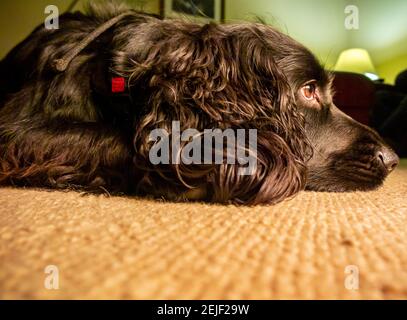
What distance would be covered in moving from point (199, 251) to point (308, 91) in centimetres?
79

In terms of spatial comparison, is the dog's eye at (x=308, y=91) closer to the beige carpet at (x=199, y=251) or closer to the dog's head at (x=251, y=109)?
the dog's head at (x=251, y=109)

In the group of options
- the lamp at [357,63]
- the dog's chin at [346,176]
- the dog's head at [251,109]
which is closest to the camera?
the dog's head at [251,109]

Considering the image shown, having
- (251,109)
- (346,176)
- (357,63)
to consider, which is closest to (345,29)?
(357,63)

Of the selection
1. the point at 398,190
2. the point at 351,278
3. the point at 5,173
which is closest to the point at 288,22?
the point at 398,190

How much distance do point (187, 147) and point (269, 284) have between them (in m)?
0.50

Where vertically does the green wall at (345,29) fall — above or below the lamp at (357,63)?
above

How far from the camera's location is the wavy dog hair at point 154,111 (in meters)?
0.81

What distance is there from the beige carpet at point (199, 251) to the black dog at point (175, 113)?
136 mm

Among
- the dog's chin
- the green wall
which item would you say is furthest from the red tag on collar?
the green wall

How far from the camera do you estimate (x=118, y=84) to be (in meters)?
0.90

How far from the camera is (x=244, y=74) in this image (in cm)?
95

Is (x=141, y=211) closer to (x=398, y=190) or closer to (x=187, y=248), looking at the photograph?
(x=187, y=248)

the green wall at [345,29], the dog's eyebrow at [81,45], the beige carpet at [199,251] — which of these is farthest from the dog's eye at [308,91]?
the green wall at [345,29]

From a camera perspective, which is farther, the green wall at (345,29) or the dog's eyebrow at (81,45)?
the green wall at (345,29)
